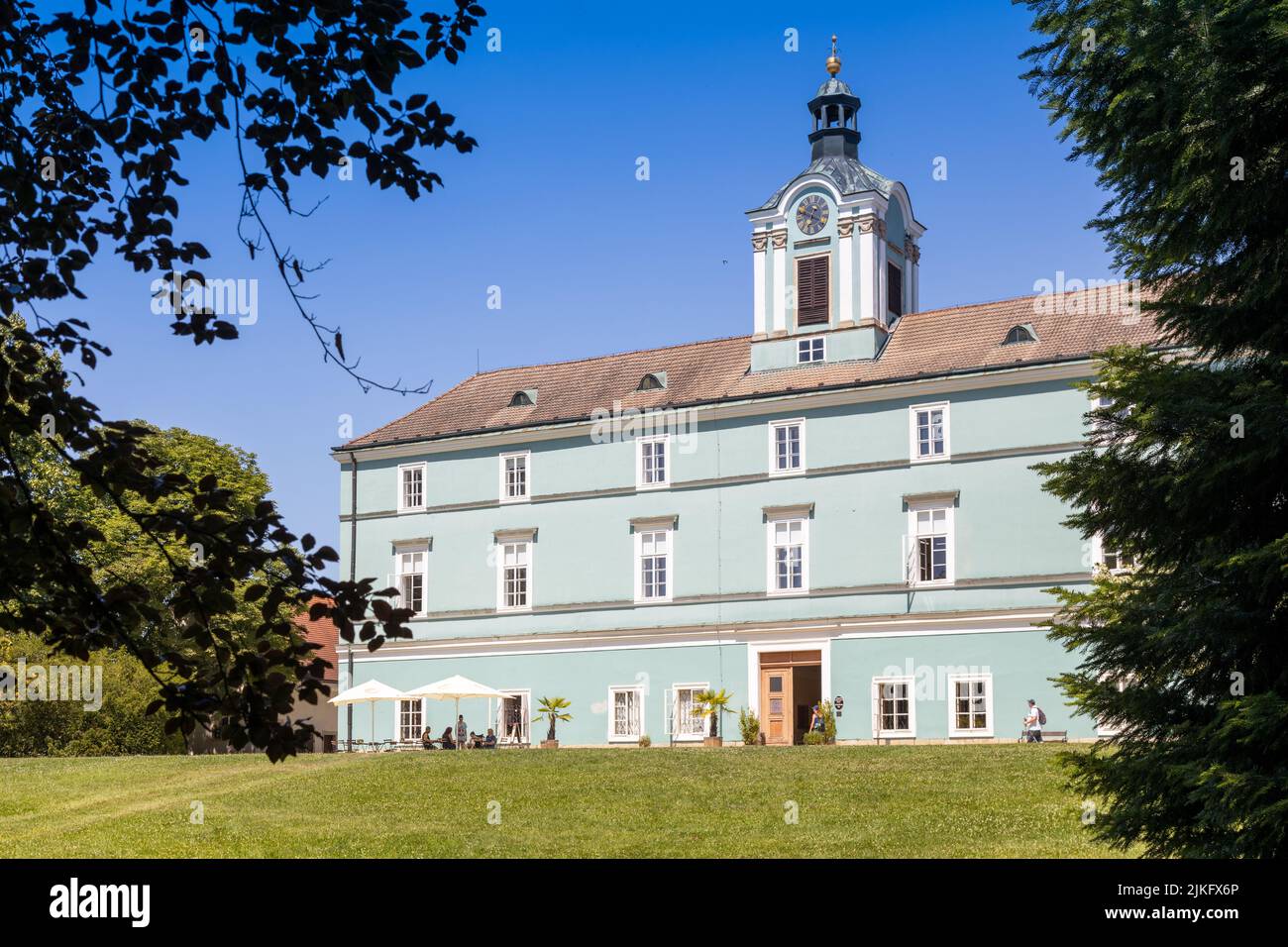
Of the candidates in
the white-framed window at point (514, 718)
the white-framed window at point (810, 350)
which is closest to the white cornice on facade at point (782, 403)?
the white-framed window at point (810, 350)

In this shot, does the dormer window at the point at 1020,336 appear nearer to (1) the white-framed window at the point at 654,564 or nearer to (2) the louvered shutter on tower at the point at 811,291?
(2) the louvered shutter on tower at the point at 811,291

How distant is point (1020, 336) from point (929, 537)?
6.30 metres

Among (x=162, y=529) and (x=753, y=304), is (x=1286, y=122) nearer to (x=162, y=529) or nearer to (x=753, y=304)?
(x=162, y=529)

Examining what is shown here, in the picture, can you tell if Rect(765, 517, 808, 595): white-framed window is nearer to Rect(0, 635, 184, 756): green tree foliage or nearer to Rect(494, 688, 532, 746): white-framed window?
Rect(494, 688, 532, 746): white-framed window

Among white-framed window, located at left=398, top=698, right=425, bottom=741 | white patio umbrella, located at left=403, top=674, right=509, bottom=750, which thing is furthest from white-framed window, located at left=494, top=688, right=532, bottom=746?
white patio umbrella, located at left=403, top=674, right=509, bottom=750

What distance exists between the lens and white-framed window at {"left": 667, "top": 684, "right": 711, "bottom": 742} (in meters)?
41.7

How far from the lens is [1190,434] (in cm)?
962

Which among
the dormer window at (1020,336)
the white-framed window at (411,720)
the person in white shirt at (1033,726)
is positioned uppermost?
the dormer window at (1020,336)

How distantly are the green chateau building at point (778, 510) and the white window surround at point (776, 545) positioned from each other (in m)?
0.07

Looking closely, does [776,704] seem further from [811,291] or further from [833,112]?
[833,112]

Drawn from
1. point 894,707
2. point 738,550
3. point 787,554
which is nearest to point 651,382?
point 738,550

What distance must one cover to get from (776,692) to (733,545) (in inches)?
178

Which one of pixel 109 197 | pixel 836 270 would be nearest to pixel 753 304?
pixel 836 270

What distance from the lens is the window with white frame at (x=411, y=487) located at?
47531 mm
